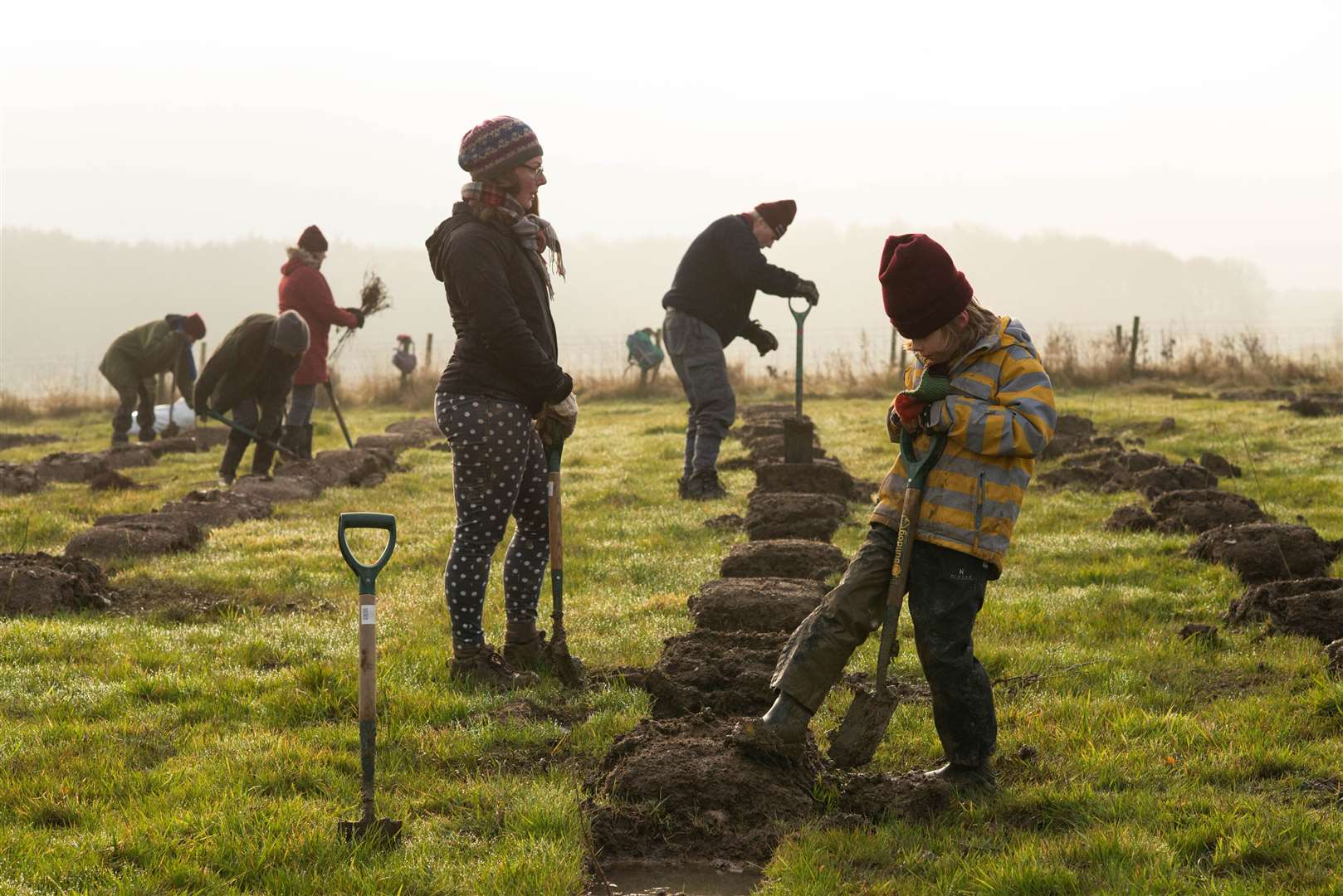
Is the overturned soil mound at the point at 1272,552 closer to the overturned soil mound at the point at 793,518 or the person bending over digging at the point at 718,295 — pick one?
the overturned soil mound at the point at 793,518

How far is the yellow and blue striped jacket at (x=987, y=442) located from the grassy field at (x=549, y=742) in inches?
33.0

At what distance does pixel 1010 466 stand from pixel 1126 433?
37.6ft

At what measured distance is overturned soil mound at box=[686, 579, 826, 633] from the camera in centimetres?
626

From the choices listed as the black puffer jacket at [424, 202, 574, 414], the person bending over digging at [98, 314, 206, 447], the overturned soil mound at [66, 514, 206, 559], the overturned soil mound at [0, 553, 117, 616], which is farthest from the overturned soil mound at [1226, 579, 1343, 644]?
the person bending over digging at [98, 314, 206, 447]

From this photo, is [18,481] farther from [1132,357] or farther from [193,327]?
[1132,357]

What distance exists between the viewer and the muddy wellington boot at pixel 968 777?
4051 millimetres

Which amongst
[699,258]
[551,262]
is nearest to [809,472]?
[699,258]

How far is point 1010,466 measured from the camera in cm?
397

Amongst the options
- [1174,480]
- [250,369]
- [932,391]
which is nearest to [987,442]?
[932,391]

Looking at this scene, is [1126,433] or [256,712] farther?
[1126,433]

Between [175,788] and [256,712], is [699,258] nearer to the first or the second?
[256,712]

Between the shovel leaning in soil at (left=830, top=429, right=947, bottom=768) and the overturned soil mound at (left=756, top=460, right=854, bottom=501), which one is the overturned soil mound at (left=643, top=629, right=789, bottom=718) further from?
the overturned soil mound at (left=756, top=460, right=854, bottom=501)

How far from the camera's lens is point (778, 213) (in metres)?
9.73

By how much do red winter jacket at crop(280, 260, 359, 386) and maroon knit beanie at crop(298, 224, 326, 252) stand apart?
0.17 m
